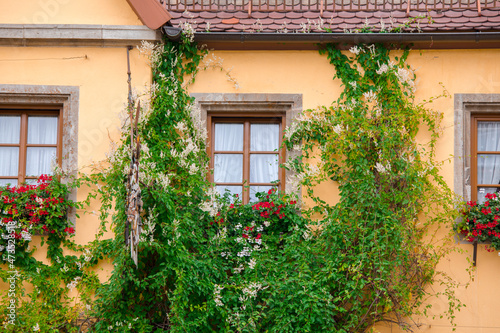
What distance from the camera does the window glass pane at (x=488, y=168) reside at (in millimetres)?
8688

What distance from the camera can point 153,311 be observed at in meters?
7.95

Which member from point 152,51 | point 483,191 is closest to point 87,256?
point 152,51

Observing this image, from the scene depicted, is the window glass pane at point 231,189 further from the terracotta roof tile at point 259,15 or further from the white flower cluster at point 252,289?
the terracotta roof tile at point 259,15

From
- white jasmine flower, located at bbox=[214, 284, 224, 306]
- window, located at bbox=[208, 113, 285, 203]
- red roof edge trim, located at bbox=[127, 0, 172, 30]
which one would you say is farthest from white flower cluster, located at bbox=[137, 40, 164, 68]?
white jasmine flower, located at bbox=[214, 284, 224, 306]

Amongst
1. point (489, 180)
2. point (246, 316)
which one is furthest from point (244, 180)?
point (489, 180)

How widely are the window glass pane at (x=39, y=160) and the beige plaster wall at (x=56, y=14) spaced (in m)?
1.57

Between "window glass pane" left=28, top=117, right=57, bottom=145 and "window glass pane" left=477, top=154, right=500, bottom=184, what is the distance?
528cm

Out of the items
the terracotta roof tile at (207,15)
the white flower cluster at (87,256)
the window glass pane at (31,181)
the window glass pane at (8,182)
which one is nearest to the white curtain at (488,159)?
the terracotta roof tile at (207,15)

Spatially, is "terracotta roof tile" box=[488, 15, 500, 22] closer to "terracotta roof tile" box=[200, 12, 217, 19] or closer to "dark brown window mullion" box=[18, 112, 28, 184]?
"terracotta roof tile" box=[200, 12, 217, 19]

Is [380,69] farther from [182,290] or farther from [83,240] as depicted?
[83,240]

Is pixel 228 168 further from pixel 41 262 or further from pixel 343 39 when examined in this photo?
pixel 41 262

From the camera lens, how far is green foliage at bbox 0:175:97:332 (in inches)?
310

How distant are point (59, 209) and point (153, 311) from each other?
1.60 metres

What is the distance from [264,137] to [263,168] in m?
0.41
